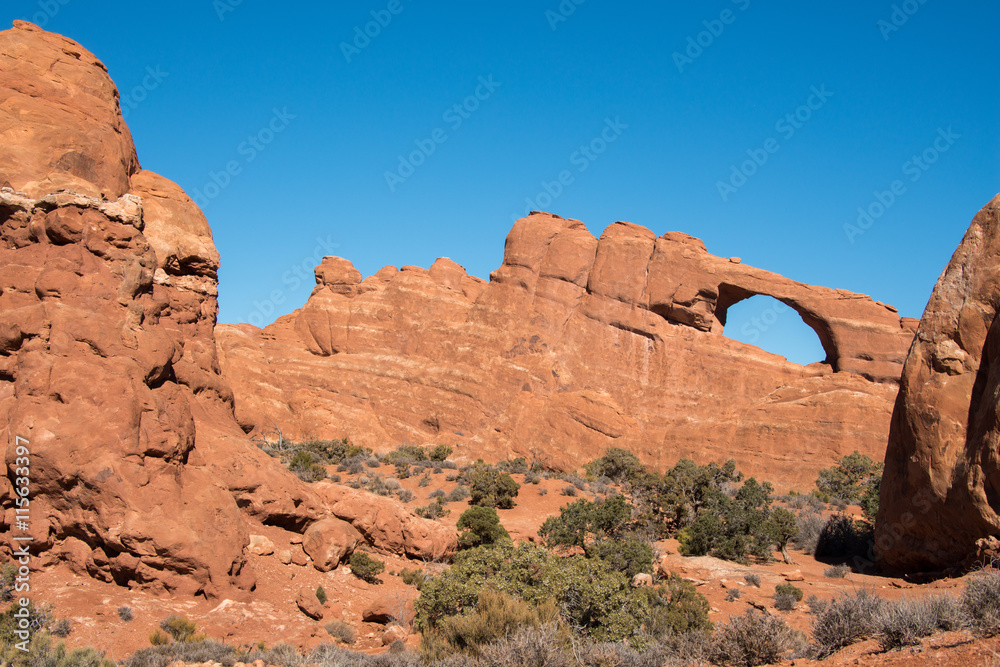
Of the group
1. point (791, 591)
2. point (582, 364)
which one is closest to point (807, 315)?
point (582, 364)

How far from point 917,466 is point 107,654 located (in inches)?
516

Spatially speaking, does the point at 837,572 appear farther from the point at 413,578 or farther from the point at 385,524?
the point at 385,524

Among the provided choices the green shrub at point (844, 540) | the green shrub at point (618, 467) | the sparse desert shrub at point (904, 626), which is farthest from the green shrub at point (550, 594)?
the green shrub at point (618, 467)

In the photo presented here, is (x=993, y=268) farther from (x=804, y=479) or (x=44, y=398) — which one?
(x=804, y=479)

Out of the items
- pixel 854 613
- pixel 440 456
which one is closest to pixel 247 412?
pixel 440 456

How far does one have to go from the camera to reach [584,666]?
23.5 feet

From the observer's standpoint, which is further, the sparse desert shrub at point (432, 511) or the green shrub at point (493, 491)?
the green shrub at point (493, 491)

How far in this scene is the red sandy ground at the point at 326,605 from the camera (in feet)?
22.7

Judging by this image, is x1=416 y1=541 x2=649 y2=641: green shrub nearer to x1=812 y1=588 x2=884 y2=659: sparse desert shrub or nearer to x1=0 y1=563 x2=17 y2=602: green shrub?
x1=812 y1=588 x2=884 y2=659: sparse desert shrub

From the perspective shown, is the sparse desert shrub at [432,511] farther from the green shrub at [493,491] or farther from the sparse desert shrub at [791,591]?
the sparse desert shrub at [791,591]

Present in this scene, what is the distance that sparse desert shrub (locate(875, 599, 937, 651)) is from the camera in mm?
6789

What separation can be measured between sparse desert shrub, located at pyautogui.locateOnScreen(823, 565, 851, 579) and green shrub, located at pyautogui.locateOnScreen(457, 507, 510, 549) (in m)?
7.15

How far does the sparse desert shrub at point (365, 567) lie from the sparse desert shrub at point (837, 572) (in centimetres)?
970

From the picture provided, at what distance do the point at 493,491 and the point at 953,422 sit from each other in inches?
539
